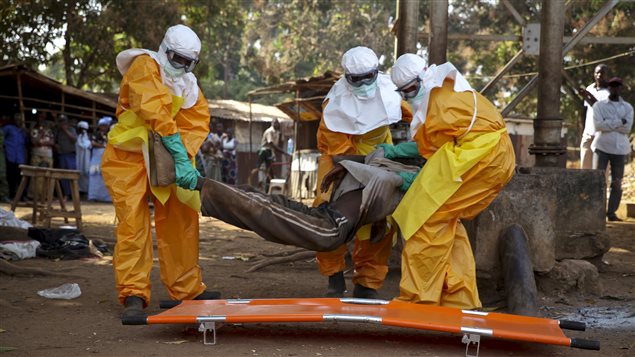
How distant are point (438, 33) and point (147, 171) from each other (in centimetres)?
458

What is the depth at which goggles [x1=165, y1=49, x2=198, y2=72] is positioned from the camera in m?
6.01

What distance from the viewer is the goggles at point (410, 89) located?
621 cm

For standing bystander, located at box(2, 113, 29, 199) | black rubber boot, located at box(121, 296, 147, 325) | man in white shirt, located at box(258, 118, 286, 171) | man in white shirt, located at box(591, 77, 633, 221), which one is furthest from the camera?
man in white shirt, located at box(258, 118, 286, 171)

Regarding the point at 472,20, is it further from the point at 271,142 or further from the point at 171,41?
the point at 171,41

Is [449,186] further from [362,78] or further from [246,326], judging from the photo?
[246,326]

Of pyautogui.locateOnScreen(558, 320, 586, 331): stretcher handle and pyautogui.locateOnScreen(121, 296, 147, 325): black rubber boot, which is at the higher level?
pyautogui.locateOnScreen(558, 320, 586, 331): stretcher handle

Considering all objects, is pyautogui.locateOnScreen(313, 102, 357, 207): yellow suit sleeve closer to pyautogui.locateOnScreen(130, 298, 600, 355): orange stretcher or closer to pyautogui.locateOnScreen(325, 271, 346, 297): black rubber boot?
pyautogui.locateOnScreen(325, 271, 346, 297): black rubber boot

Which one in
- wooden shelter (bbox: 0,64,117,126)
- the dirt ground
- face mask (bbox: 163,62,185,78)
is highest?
wooden shelter (bbox: 0,64,117,126)

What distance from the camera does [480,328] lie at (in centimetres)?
464

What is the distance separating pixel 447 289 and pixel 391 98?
1769mm

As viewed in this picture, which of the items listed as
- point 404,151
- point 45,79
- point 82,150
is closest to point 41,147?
point 82,150

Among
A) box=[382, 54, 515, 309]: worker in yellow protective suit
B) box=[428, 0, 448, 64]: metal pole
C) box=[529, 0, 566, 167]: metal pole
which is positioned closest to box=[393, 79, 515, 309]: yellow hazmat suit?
box=[382, 54, 515, 309]: worker in yellow protective suit

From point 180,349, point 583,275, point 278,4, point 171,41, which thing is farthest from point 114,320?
point 278,4

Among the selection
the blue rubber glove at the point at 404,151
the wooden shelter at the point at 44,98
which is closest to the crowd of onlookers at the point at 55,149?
the wooden shelter at the point at 44,98
